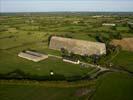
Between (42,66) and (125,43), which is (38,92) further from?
(125,43)

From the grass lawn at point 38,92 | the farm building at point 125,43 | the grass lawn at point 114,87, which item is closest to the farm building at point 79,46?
the farm building at point 125,43

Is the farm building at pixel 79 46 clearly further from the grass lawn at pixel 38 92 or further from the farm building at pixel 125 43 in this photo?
the grass lawn at pixel 38 92

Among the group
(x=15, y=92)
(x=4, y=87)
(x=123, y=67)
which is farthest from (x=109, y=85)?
(x=4, y=87)

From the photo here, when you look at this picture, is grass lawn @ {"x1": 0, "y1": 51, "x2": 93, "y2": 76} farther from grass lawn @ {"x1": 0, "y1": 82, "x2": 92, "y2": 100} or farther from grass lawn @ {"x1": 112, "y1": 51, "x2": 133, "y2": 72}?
grass lawn @ {"x1": 112, "y1": 51, "x2": 133, "y2": 72}

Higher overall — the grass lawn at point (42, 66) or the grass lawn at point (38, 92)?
the grass lawn at point (38, 92)

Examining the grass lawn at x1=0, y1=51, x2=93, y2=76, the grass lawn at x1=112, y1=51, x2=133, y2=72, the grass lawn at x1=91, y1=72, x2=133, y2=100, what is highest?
the grass lawn at x1=91, y1=72, x2=133, y2=100

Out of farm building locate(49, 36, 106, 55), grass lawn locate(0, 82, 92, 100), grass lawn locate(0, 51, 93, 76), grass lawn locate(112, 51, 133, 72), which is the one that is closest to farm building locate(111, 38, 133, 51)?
grass lawn locate(112, 51, 133, 72)
